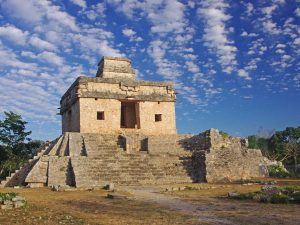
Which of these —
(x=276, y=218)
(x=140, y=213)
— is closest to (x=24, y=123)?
(x=140, y=213)

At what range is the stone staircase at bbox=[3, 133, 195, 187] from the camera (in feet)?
53.8

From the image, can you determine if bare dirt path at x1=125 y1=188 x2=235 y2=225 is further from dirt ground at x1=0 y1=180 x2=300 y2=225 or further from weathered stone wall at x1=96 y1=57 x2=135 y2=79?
weathered stone wall at x1=96 y1=57 x2=135 y2=79

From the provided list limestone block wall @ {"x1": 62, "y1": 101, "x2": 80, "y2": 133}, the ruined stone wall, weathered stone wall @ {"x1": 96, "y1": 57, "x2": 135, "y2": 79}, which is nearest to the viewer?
the ruined stone wall

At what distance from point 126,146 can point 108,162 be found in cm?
257

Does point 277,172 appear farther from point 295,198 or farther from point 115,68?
point 295,198

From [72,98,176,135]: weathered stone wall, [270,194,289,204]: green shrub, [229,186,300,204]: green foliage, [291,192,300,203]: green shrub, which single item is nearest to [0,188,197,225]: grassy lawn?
[229,186,300,204]: green foliage

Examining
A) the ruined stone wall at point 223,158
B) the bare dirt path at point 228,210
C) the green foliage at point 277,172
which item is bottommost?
the bare dirt path at point 228,210

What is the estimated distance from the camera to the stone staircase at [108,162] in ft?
53.8

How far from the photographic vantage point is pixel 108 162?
17.8 metres

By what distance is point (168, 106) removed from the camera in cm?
2558

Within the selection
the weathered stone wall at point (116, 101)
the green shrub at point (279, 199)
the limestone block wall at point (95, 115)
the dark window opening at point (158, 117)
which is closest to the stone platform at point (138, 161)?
the limestone block wall at point (95, 115)

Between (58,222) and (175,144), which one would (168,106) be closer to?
(175,144)

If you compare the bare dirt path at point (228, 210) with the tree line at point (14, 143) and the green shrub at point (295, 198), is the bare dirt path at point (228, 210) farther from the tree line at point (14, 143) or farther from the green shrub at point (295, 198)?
the tree line at point (14, 143)

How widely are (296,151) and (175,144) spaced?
22061 mm
